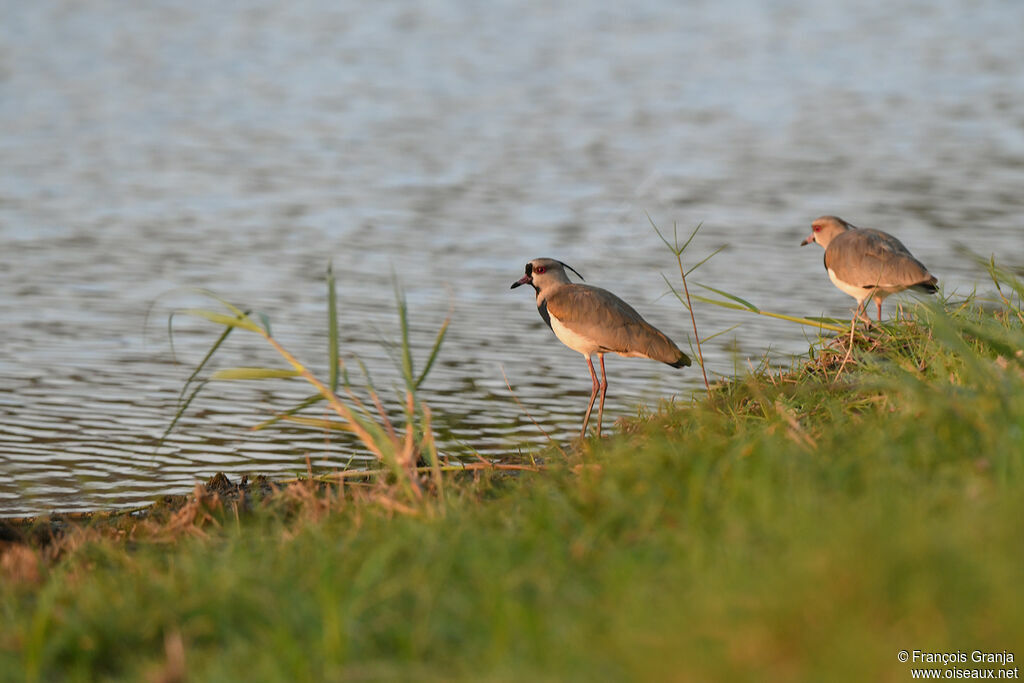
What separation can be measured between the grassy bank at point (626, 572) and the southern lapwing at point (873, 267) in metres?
1.92

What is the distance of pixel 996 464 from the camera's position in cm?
403

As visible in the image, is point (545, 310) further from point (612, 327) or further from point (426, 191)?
point (426, 191)

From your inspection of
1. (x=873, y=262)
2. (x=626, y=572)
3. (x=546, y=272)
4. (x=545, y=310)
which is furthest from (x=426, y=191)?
(x=626, y=572)

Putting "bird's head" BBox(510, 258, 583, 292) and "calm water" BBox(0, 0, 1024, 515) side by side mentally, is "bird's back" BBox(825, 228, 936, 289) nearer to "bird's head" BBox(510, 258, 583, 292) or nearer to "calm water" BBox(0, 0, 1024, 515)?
"calm water" BBox(0, 0, 1024, 515)

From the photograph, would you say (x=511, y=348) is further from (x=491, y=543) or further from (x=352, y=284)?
(x=491, y=543)

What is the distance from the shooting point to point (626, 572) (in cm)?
370

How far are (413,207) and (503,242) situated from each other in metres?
1.91

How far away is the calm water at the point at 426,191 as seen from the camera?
877cm

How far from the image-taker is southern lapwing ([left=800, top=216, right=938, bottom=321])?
728 centimetres

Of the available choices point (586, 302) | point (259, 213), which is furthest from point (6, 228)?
point (586, 302)

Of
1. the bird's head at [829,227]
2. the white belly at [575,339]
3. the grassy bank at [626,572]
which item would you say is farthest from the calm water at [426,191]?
the grassy bank at [626,572]

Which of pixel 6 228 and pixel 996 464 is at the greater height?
pixel 6 228

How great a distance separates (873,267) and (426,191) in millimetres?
7939

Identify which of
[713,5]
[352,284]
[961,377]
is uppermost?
[713,5]
